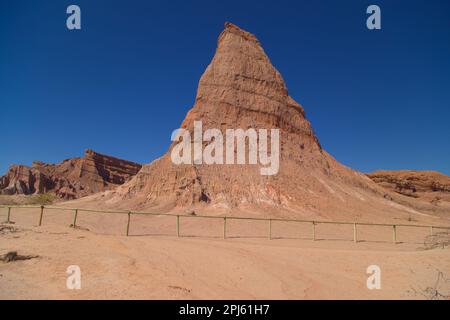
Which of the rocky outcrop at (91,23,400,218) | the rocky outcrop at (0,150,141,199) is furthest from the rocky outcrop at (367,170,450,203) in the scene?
the rocky outcrop at (0,150,141,199)

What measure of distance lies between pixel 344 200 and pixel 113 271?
26087 millimetres

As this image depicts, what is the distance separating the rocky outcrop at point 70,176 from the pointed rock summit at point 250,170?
43.8m

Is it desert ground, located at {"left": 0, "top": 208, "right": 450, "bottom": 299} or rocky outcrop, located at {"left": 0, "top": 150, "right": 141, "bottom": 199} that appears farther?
rocky outcrop, located at {"left": 0, "top": 150, "right": 141, "bottom": 199}

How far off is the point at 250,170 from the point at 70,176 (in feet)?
194

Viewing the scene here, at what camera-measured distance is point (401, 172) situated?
6700 centimetres

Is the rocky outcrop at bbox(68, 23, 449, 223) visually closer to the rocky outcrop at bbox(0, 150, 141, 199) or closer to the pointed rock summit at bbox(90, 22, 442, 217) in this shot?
the pointed rock summit at bbox(90, 22, 442, 217)

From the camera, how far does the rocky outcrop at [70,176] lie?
68875mm

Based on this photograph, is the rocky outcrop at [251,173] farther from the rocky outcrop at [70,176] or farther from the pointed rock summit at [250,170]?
the rocky outcrop at [70,176]

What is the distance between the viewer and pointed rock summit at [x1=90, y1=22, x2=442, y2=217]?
26.5 metres

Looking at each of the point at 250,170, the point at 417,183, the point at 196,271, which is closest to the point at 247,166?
the point at 250,170

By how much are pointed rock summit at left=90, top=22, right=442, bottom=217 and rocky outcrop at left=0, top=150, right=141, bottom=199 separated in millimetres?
43777

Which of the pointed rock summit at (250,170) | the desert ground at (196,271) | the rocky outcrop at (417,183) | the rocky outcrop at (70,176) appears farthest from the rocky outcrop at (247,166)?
the rocky outcrop at (70,176)

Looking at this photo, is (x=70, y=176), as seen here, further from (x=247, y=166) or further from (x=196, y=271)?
(x=196, y=271)

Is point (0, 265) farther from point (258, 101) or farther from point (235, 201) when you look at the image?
point (258, 101)
